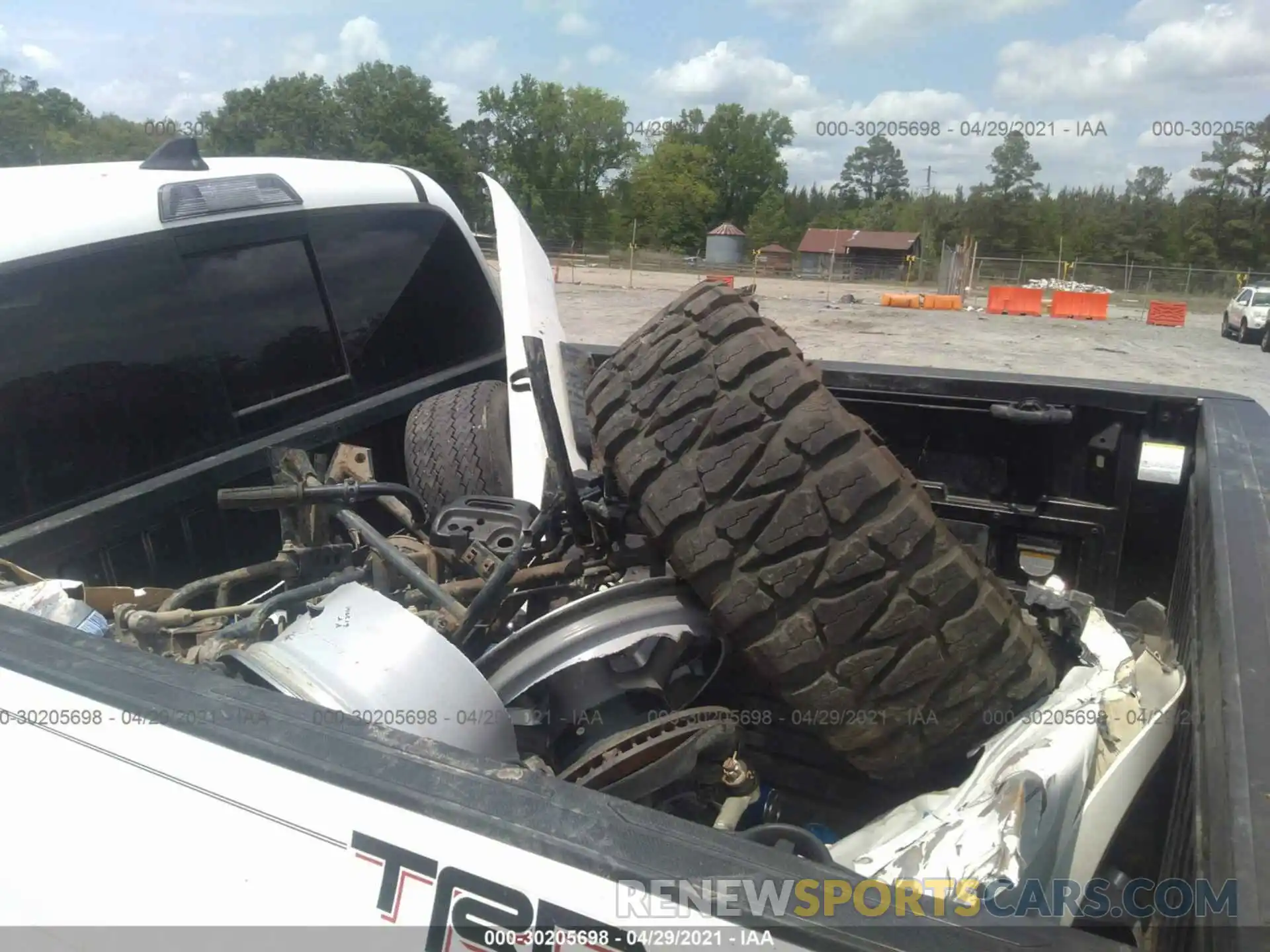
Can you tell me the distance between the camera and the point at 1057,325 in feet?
81.8

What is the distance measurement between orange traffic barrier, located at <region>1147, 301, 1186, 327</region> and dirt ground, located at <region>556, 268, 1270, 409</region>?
1.22 feet

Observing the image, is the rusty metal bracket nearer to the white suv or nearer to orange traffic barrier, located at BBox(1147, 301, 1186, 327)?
the white suv

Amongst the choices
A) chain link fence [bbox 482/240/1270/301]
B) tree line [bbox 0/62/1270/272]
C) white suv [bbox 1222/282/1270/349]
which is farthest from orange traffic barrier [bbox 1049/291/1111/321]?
tree line [bbox 0/62/1270/272]

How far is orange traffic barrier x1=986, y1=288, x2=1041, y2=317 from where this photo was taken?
28.5m

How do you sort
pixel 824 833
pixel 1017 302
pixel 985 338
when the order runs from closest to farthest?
pixel 824 833, pixel 985 338, pixel 1017 302

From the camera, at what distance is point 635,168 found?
71.4 meters

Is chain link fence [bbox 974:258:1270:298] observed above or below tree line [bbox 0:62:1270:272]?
below

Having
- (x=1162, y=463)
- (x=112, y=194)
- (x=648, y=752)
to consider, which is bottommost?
(x=648, y=752)

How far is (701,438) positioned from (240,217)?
5.53 feet

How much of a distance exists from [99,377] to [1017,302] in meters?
29.7

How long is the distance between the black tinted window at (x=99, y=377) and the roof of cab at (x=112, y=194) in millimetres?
53

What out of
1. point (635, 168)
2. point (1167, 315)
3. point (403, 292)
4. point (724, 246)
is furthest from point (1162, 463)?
point (635, 168)

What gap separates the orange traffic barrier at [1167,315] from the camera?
27438 millimetres

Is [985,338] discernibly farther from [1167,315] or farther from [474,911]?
[474,911]
